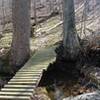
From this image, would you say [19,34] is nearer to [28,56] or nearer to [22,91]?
[28,56]

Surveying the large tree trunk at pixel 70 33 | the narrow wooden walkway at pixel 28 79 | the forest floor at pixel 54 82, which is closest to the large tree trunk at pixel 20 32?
the narrow wooden walkway at pixel 28 79

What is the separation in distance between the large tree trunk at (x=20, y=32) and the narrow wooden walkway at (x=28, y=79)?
51cm

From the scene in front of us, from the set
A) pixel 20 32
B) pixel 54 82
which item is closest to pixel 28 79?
pixel 54 82

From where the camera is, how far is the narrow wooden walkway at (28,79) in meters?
9.28

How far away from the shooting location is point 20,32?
1245 centimetres

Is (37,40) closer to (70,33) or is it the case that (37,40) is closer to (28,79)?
(70,33)

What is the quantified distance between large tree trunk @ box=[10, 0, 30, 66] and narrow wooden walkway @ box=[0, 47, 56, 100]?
51 cm

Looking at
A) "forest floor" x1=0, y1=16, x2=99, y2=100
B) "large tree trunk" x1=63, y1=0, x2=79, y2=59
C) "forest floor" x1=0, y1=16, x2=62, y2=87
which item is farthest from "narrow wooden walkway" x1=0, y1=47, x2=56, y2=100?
"forest floor" x1=0, y1=16, x2=62, y2=87

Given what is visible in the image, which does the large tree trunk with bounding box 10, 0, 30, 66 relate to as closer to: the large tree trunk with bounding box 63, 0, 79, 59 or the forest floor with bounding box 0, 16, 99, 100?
the forest floor with bounding box 0, 16, 99, 100

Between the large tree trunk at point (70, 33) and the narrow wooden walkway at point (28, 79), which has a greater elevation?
the large tree trunk at point (70, 33)

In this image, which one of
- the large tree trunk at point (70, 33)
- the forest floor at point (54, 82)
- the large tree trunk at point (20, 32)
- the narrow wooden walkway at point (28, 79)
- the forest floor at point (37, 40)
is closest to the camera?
the narrow wooden walkway at point (28, 79)

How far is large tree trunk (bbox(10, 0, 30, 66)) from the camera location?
39.9ft

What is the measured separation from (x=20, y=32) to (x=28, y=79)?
275cm

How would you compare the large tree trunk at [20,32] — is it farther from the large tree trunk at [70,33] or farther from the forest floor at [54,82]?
the large tree trunk at [70,33]
